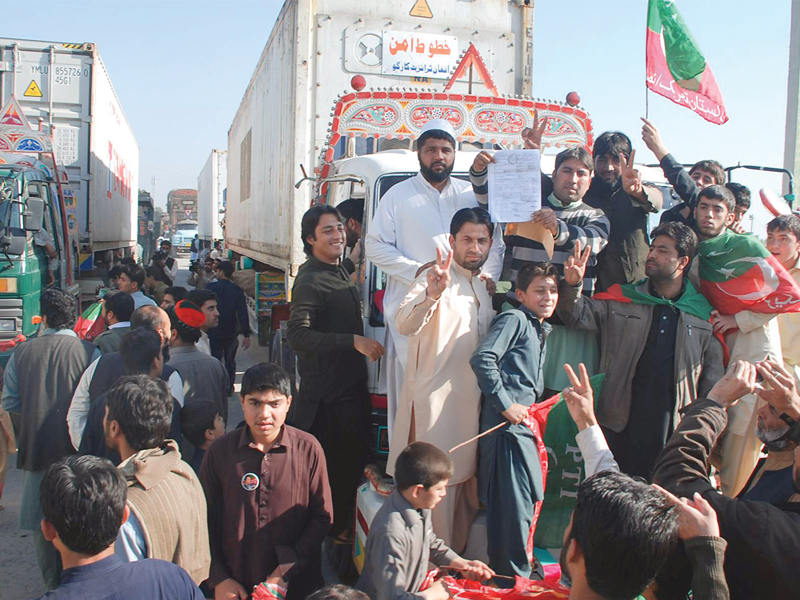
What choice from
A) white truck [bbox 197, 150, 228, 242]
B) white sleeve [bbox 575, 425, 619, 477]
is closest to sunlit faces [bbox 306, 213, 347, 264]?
white sleeve [bbox 575, 425, 619, 477]

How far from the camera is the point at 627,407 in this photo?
10.7 ft

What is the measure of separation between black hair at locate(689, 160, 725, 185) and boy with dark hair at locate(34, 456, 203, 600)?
359 cm

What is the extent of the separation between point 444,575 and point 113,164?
1361 centimetres

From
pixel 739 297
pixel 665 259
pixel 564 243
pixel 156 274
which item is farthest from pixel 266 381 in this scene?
pixel 156 274

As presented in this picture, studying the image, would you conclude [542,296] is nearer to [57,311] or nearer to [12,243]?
[57,311]

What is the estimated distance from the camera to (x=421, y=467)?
7.78 feet

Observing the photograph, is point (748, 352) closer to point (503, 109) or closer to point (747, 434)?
point (747, 434)

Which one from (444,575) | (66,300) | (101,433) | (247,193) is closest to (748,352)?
(444,575)

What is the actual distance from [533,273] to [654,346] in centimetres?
75

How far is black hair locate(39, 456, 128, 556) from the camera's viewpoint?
5.65 ft

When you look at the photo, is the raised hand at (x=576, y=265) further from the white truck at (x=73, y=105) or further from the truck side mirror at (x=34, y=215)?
the white truck at (x=73, y=105)

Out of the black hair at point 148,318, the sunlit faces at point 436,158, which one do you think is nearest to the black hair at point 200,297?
the black hair at point 148,318

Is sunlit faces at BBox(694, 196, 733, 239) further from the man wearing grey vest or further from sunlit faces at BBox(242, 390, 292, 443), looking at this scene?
the man wearing grey vest

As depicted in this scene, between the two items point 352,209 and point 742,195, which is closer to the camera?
point 742,195
